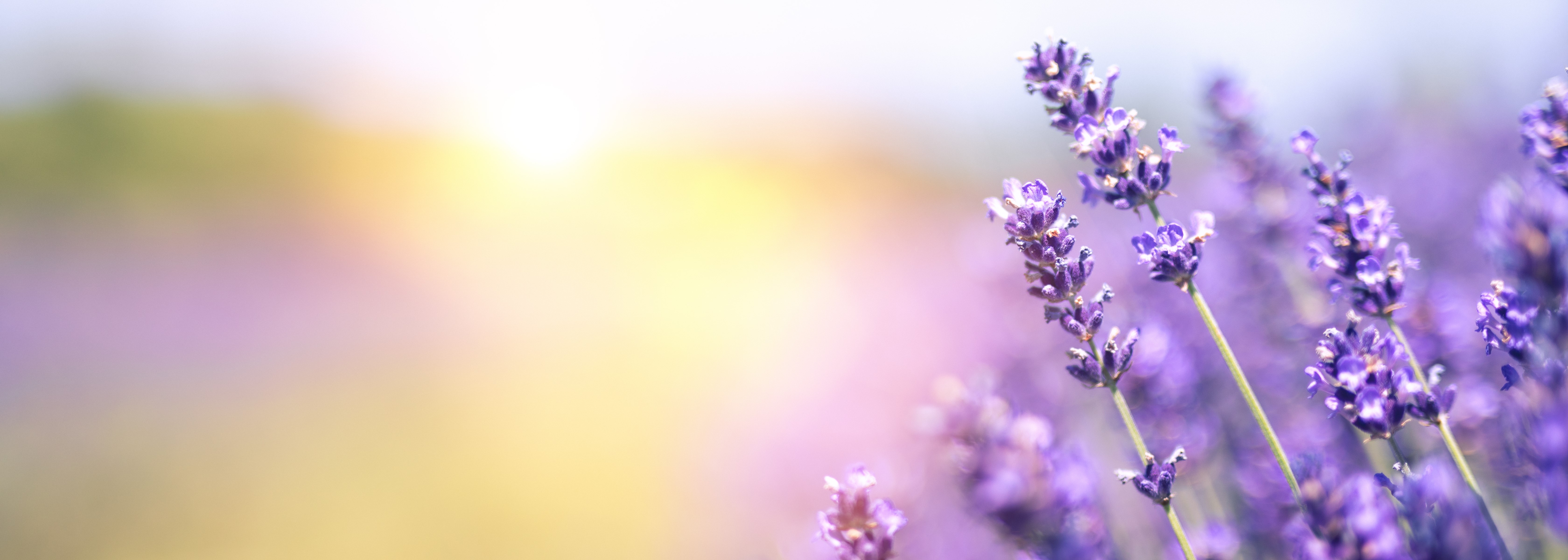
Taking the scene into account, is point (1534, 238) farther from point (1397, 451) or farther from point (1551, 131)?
point (1551, 131)

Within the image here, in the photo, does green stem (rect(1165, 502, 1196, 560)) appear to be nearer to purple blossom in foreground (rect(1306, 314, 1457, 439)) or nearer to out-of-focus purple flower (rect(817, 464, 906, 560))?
purple blossom in foreground (rect(1306, 314, 1457, 439))

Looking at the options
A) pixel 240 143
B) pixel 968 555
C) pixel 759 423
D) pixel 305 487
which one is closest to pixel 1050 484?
pixel 968 555

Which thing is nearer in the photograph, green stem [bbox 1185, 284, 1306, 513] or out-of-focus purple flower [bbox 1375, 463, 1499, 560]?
out-of-focus purple flower [bbox 1375, 463, 1499, 560]

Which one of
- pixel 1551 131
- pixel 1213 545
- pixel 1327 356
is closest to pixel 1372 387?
pixel 1327 356

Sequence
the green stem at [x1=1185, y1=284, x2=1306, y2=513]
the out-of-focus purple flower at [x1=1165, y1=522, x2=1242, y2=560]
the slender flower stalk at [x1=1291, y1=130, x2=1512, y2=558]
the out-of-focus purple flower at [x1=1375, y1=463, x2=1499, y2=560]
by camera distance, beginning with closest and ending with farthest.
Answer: the out-of-focus purple flower at [x1=1375, y1=463, x2=1499, y2=560], the green stem at [x1=1185, y1=284, x2=1306, y2=513], the slender flower stalk at [x1=1291, y1=130, x2=1512, y2=558], the out-of-focus purple flower at [x1=1165, y1=522, x2=1242, y2=560]

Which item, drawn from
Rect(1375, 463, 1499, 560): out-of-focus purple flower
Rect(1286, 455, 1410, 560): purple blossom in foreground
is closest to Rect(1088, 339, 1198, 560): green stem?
Rect(1286, 455, 1410, 560): purple blossom in foreground

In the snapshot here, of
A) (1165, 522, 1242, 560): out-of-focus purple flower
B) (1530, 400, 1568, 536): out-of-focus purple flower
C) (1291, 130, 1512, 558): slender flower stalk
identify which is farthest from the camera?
(1165, 522, 1242, 560): out-of-focus purple flower
